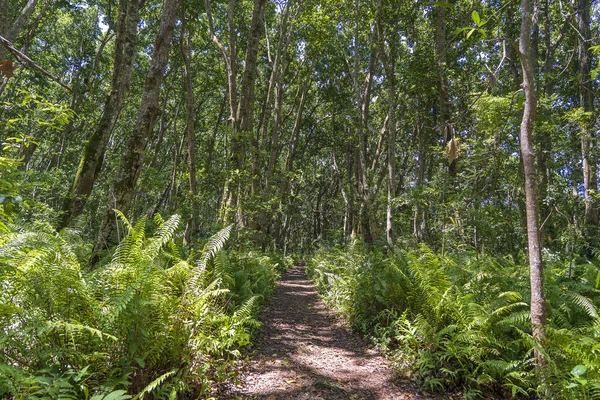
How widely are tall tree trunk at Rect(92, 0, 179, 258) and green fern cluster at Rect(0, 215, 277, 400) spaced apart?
2113mm

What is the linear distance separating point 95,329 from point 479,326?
421cm

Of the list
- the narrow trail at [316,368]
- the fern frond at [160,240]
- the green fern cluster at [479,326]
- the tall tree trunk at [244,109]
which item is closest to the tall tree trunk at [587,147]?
the green fern cluster at [479,326]

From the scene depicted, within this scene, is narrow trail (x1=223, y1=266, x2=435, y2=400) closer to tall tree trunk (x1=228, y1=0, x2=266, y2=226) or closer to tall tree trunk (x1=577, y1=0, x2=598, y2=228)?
tall tree trunk (x1=228, y1=0, x2=266, y2=226)

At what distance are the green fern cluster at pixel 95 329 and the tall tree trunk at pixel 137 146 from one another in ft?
6.93

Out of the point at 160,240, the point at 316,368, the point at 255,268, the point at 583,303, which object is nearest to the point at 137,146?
the point at 160,240

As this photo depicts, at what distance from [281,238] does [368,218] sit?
22.4 m

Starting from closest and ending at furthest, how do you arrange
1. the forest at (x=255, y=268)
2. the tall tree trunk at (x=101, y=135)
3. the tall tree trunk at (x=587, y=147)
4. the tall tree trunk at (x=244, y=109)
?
the forest at (x=255, y=268)
the tall tree trunk at (x=101, y=135)
the tall tree trunk at (x=587, y=147)
the tall tree trunk at (x=244, y=109)

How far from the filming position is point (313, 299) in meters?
10.4

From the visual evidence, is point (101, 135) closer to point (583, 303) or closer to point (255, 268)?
point (255, 268)

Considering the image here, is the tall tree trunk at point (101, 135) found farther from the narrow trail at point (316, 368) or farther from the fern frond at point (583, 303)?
the fern frond at point (583, 303)

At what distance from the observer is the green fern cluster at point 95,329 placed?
247cm

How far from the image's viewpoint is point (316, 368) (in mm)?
4543

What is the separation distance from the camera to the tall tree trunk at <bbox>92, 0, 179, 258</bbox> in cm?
564

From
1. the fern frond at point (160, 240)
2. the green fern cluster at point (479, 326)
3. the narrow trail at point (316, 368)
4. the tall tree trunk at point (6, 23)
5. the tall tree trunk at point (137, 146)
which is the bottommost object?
the narrow trail at point (316, 368)
